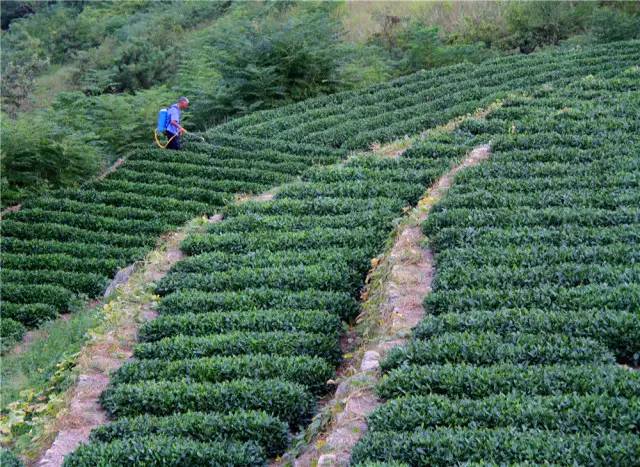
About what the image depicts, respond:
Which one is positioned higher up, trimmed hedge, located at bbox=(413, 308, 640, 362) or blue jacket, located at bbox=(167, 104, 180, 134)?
blue jacket, located at bbox=(167, 104, 180, 134)

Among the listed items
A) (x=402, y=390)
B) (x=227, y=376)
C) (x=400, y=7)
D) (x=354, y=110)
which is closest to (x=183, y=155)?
(x=354, y=110)

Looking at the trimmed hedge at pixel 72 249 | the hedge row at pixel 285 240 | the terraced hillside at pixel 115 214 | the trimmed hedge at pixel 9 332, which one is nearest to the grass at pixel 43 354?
the trimmed hedge at pixel 9 332

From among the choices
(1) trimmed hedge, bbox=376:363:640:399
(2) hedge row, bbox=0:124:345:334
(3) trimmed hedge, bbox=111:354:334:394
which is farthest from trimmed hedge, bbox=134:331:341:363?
(2) hedge row, bbox=0:124:345:334

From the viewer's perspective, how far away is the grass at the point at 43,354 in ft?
44.0

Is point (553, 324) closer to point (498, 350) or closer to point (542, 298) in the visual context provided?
point (542, 298)

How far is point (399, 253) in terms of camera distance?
1347 cm

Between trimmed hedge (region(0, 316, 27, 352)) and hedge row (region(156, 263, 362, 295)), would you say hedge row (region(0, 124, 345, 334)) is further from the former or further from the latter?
hedge row (region(156, 263, 362, 295))

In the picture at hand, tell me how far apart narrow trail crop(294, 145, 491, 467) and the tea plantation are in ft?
0.99

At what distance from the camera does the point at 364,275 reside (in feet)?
45.9

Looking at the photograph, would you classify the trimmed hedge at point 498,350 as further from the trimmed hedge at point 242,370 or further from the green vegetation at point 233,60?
the green vegetation at point 233,60

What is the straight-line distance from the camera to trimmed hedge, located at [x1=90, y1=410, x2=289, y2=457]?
986 centimetres

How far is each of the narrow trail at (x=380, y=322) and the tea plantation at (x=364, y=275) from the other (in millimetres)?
302

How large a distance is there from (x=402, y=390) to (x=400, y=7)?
31980 mm

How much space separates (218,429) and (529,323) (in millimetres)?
4127
